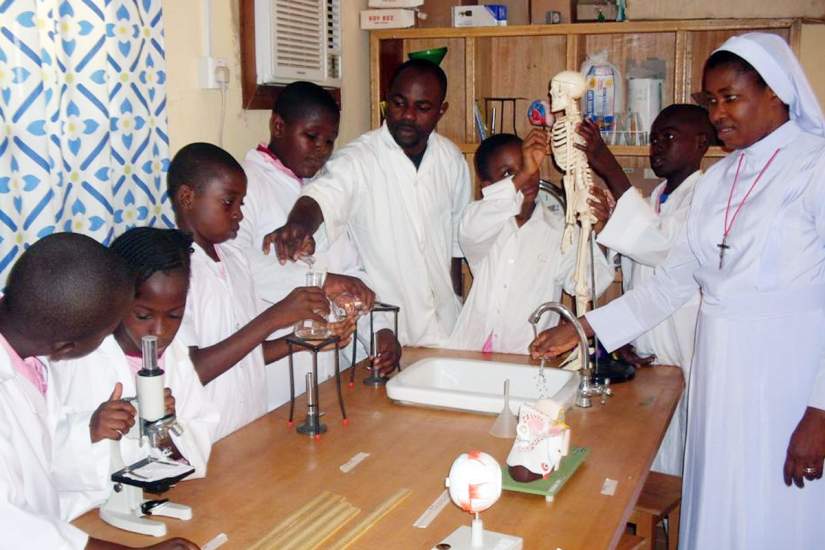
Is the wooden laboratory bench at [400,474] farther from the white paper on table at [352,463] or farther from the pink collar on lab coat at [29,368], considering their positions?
the pink collar on lab coat at [29,368]

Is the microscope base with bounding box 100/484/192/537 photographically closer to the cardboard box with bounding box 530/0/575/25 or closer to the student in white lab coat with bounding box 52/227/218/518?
the student in white lab coat with bounding box 52/227/218/518

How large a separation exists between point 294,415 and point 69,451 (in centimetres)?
76

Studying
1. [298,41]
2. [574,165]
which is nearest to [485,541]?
[574,165]

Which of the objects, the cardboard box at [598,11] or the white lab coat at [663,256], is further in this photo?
the cardboard box at [598,11]

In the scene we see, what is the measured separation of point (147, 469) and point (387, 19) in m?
3.04

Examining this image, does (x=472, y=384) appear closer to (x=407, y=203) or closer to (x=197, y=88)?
(x=407, y=203)

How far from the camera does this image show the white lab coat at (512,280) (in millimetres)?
3031

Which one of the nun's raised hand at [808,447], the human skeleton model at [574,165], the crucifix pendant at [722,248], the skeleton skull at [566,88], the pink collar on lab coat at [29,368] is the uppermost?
the skeleton skull at [566,88]

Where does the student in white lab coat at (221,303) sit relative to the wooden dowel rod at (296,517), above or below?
above

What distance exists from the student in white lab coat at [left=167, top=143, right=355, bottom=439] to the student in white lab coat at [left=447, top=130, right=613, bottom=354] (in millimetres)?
862

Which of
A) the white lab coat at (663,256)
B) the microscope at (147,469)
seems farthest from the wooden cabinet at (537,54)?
the microscope at (147,469)

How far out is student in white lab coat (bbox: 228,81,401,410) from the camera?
104 inches

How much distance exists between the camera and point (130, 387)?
1.77 meters

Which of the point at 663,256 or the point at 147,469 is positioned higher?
the point at 663,256
